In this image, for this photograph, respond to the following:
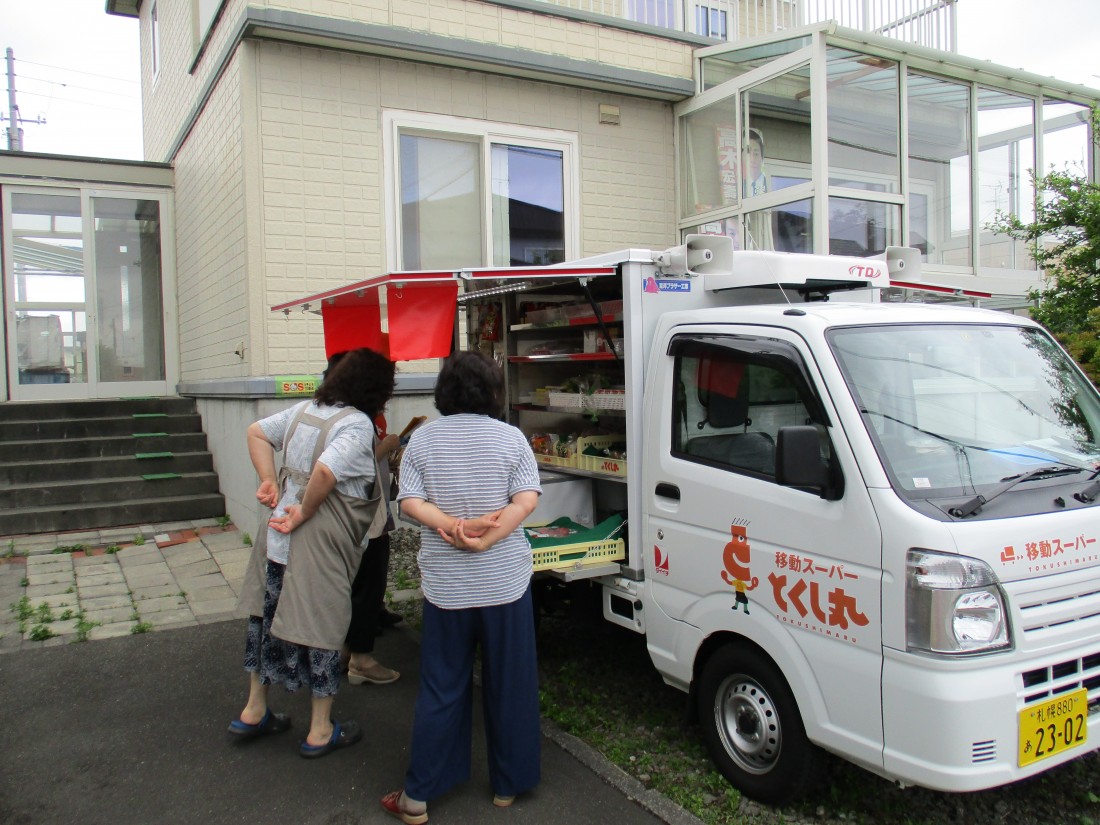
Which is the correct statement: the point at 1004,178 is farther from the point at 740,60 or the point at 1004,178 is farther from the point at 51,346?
the point at 51,346

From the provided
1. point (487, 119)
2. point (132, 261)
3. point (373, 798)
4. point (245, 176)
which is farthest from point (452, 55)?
point (373, 798)

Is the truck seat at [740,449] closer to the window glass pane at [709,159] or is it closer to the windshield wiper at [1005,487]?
the windshield wiper at [1005,487]

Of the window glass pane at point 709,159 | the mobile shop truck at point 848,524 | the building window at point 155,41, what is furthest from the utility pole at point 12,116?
the mobile shop truck at point 848,524

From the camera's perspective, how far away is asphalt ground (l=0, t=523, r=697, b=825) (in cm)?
341

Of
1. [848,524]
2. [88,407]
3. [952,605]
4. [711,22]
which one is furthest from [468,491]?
[711,22]

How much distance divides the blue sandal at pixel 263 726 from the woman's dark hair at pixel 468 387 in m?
1.87

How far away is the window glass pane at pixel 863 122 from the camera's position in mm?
8102

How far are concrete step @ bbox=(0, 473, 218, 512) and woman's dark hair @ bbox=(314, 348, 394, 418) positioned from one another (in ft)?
17.7

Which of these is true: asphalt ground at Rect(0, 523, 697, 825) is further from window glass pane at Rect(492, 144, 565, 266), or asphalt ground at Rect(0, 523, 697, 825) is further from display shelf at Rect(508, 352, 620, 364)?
window glass pane at Rect(492, 144, 565, 266)

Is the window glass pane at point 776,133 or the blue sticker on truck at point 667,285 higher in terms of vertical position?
the window glass pane at point 776,133

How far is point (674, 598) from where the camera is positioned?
12.4 feet

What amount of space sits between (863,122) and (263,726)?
7.62 m

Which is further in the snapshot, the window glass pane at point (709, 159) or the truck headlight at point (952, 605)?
the window glass pane at point (709, 159)

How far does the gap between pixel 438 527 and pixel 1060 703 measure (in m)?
2.23
